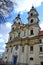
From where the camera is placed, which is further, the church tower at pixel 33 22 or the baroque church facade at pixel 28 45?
the church tower at pixel 33 22

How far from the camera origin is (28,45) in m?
29.6

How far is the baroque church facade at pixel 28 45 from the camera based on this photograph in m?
27.1

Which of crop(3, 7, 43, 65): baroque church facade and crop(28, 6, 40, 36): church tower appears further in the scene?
crop(28, 6, 40, 36): church tower

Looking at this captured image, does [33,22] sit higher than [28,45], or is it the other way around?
[33,22]

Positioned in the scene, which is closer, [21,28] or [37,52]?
[37,52]

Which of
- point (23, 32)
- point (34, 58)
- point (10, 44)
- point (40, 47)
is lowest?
point (34, 58)

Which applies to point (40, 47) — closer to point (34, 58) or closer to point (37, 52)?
point (37, 52)

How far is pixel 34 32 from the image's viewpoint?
98.4 feet

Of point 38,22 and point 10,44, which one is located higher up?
point 38,22

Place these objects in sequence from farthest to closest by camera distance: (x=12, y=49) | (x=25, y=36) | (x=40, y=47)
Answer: (x=12, y=49)
(x=25, y=36)
(x=40, y=47)

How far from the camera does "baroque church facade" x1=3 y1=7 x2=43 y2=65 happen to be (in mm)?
27084

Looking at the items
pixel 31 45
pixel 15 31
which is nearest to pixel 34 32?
pixel 31 45

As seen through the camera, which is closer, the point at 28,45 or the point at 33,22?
the point at 28,45

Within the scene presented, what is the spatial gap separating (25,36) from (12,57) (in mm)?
7930
